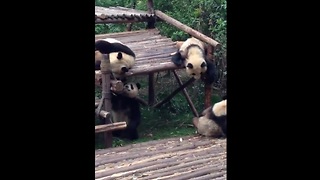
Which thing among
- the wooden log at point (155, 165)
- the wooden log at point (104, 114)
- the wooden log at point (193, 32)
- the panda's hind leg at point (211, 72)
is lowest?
the wooden log at point (155, 165)

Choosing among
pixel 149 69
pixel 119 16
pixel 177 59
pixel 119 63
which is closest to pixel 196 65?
pixel 177 59

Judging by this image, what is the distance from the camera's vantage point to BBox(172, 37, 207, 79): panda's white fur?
4.97 metres

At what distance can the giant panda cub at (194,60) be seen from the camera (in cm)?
498

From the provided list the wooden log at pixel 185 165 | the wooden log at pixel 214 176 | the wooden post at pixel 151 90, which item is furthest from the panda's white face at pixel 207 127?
the wooden post at pixel 151 90

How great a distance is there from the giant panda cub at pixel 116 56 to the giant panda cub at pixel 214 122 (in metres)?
0.88

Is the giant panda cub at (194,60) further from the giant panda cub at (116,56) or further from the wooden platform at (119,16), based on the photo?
the wooden platform at (119,16)

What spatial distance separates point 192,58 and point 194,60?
0.04 m

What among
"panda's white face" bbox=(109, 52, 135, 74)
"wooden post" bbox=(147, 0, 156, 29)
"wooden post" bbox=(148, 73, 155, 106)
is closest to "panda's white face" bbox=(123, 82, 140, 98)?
"panda's white face" bbox=(109, 52, 135, 74)

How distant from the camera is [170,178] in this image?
11.0ft
